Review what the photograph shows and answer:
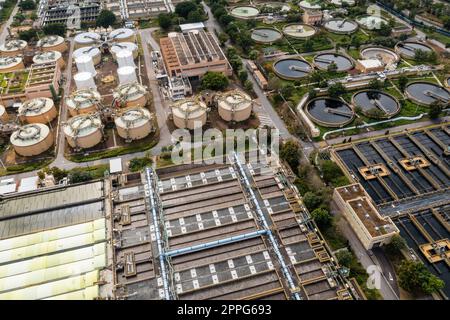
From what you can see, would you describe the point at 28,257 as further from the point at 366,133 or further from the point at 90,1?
the point at 90,1

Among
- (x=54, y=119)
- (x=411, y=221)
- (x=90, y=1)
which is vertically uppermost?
(x=90, y=1)

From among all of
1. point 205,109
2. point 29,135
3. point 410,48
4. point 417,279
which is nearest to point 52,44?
point 29,135

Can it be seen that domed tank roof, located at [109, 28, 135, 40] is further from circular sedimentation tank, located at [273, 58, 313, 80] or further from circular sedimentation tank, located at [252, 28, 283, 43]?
circular sedimentation tank, located at [273, 58, 313, 80]

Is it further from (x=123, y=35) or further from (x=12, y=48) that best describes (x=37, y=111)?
(x=123, y=35)

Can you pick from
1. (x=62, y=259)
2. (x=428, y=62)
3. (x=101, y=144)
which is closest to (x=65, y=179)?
(x=101, y=144)

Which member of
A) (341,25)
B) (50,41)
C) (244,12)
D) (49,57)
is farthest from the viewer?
(244,12)

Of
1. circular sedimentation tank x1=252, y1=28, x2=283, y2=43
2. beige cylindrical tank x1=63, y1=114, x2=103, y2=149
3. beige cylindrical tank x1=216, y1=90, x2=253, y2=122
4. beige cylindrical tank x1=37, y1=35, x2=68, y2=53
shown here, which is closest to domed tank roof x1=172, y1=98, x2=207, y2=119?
beige cylindrical tank x1=216, y1=90, x2=253, y2=122

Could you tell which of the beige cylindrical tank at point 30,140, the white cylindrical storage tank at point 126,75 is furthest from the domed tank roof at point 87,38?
the beige cylindrical tank at point 30,140
